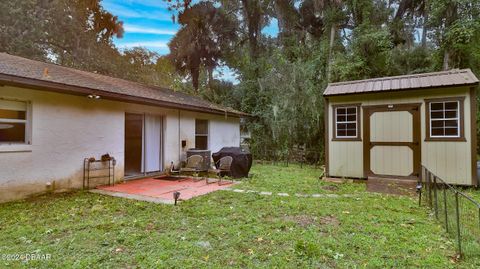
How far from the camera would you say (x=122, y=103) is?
7.43 metres

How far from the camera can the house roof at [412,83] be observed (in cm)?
673

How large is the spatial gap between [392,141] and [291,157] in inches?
222

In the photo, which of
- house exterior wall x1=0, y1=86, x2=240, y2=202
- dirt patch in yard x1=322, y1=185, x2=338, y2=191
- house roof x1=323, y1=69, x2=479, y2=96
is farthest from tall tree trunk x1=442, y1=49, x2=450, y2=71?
house exterior wall x1=0, y1=86, x2=240, y2=202

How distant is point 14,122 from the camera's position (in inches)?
215

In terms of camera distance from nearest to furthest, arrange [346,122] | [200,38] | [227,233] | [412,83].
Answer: [227,233], [412,83], [346,122], [200,38]

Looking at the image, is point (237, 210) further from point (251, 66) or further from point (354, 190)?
point (251, 66)

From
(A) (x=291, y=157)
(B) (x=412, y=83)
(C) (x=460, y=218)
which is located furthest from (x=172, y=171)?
(B) (x=412, y=83)

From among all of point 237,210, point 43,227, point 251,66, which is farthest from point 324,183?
point 251,66

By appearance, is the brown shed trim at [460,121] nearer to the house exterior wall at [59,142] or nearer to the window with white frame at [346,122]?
the window with white frame at [346,122]

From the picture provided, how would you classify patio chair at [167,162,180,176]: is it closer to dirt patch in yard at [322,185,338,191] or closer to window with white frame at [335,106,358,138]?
dirt patch in yard at [322,185,338,191]

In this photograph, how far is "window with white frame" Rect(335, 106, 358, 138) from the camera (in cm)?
796

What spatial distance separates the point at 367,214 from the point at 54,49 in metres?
18.2

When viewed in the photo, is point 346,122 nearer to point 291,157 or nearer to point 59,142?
point 291,157

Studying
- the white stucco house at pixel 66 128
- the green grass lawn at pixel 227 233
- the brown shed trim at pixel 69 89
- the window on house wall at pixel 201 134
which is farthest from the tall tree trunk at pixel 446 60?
the brown shed trim at pixel 69 89
